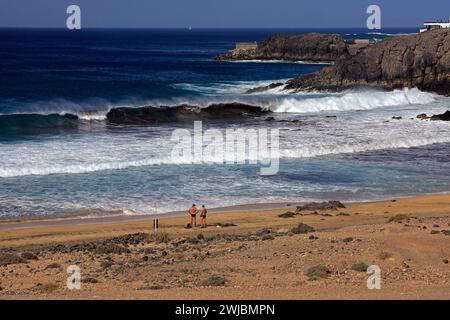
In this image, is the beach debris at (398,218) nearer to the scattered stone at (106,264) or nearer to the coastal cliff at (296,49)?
the scattered stone at (106,264)

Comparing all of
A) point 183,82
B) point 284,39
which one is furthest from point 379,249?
point 284,39

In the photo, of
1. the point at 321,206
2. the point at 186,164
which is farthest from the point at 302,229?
the point at 186,164

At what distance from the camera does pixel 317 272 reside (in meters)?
14.4

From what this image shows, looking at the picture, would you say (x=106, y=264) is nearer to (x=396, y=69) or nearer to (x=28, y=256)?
(x=28, y=256)

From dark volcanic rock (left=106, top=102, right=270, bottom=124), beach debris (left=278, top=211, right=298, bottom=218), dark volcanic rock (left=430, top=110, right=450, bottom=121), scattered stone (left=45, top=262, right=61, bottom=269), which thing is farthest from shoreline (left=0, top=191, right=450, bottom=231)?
dark volcanic rock (left=106, top=102, right=270, bottom=124)

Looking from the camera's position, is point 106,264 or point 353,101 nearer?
point 106,264

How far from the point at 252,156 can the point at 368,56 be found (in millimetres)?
31407

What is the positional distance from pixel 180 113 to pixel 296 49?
64197mm

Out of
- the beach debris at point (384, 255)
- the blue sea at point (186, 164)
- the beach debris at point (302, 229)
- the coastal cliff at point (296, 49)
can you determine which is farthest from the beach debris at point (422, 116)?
the coastal cliff at point (296, 49)

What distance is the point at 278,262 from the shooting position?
15.6 meters

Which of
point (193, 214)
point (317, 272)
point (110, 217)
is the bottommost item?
point (110, 217)

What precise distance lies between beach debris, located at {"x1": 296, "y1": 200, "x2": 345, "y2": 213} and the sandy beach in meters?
0.18
